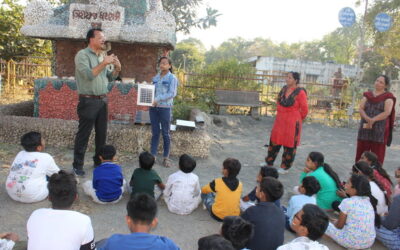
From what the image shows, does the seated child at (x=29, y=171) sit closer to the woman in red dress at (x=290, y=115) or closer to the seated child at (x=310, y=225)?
the seated child at (x=310, y=225)

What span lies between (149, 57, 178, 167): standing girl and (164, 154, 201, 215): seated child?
60.1 inches

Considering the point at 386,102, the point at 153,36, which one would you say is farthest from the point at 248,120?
the point at 386,102

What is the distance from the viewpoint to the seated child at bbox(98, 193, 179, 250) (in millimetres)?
1865

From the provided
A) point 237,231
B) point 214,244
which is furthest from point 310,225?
point 214,244

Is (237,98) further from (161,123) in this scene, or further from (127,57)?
(161,123)

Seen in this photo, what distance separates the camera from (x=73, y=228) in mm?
2104

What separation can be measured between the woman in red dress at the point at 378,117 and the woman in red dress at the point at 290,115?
0.89 meters

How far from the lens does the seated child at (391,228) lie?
3.16 metres

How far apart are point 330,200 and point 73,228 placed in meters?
3.05

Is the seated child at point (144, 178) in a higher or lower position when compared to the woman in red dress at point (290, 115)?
lower

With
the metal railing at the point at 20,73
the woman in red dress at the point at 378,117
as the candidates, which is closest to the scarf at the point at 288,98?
the woman in red dress at the point at 378,117

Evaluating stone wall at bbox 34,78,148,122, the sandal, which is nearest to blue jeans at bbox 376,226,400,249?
the sandal

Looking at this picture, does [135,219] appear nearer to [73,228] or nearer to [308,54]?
[73,228]

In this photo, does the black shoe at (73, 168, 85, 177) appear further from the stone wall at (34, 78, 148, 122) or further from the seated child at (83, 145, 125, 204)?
the stone wall at (34, 78, 148, 122)
